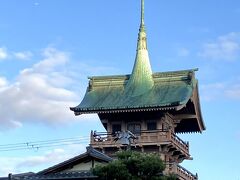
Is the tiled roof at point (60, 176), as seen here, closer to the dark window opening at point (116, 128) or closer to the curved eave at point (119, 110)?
the curved eave at point (119, 110)

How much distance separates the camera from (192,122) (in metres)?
64.2

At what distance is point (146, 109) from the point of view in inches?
2272

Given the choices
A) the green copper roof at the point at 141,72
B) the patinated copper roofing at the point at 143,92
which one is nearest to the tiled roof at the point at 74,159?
the patinated copper roofing at the point at 143,92

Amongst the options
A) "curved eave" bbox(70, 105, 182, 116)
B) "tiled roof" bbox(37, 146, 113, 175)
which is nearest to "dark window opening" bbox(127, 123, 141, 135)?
"curved eave" bbox(70, 105, 182, 116)

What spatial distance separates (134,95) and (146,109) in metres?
3.31

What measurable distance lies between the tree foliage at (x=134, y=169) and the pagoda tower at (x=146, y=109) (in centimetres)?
1804

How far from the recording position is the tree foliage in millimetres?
36122

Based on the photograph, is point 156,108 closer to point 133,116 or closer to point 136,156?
point 133,116

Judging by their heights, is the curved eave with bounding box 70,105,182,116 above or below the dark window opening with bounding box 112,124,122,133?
above

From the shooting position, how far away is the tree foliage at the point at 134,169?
36.1 metres

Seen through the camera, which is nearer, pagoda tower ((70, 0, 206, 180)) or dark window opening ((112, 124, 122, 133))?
pagoda tower ((70, 0, 206, 180))

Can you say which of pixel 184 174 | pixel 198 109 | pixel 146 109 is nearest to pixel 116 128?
pixel 146 109

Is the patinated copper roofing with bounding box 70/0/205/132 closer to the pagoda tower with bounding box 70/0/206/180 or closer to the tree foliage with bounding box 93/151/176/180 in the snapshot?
the pagoda tower with bounding box 70/0/206/180

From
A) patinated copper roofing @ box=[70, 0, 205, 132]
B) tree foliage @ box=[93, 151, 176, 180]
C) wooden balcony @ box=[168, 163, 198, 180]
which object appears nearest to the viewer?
tree foliage @ box=[93, 151, 176, 180]
